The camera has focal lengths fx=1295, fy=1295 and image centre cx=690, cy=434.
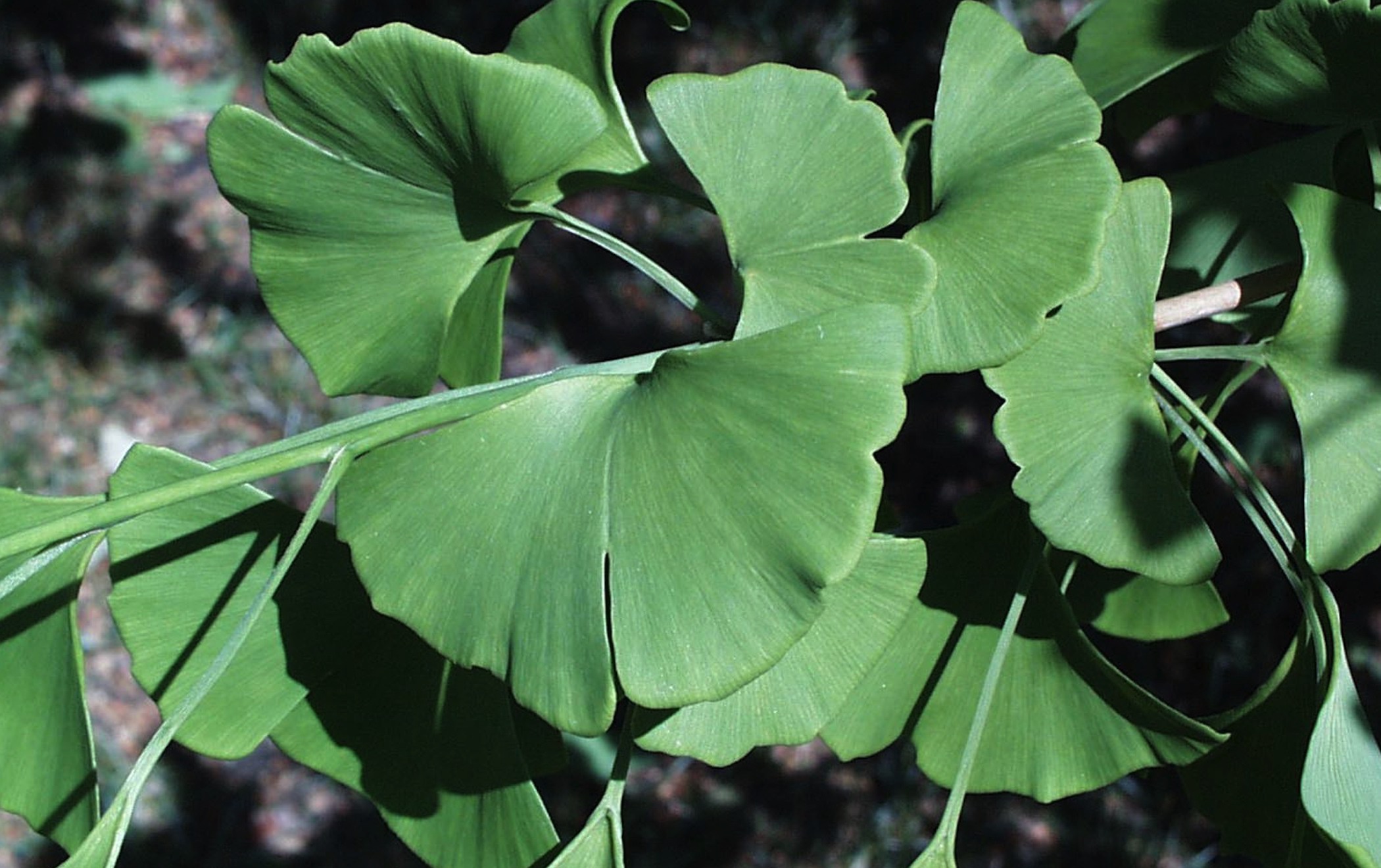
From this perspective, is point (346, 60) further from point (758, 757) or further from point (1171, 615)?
point (758, 757)

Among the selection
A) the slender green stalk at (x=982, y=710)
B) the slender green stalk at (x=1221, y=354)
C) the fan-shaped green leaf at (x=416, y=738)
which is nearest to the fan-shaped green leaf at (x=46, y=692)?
the fan-shaped green leaf at (x=416, y=738)

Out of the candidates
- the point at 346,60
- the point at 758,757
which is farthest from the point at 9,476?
the point at 346,60

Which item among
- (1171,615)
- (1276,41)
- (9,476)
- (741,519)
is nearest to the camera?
(741,519)

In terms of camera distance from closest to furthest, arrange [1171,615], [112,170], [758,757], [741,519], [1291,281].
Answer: [741,519], [1291,281], [1171,615], [758,757], [112,170]

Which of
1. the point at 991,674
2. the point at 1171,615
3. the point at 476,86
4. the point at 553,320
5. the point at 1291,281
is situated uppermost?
the point at 476,86

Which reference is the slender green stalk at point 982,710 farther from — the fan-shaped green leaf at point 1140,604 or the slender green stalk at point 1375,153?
the slender green stalk at point 1375,153

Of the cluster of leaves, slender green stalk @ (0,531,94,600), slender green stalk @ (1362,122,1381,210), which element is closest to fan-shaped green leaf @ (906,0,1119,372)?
the cluster of leaves

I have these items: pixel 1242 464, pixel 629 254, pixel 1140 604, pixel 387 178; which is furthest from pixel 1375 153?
pixel 387 178
